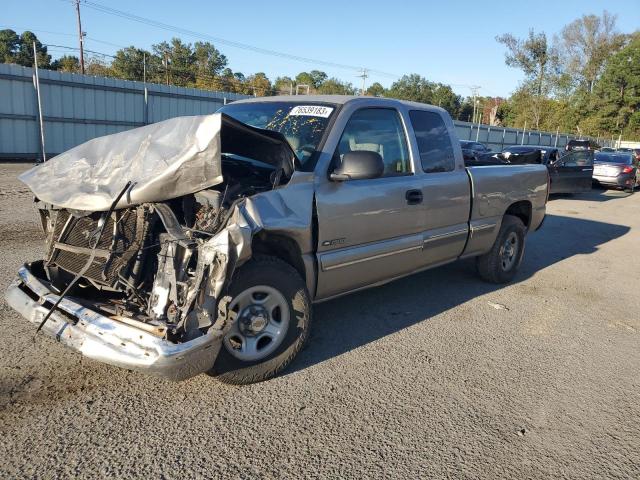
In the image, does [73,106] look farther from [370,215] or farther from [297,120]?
[370,215]

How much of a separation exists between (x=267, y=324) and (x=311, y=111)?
1.83 m

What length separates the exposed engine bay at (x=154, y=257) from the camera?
9.91ft

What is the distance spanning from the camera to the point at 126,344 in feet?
9.46

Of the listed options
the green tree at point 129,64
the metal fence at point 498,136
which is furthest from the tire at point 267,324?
the green tree at point 129,64

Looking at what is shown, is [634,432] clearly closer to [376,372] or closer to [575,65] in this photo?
[376,372]

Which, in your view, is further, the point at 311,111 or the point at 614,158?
the point at 614,158

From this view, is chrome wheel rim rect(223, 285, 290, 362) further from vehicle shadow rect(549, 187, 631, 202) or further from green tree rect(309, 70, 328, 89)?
green tree rect(309, 70, 328, 89)

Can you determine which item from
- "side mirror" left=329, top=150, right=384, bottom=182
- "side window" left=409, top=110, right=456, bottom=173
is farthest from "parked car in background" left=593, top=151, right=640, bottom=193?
"side mirror" left=329, top=150, right=384, bottom=182

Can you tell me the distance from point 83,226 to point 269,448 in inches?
77.3

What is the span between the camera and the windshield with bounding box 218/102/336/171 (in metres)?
3.98

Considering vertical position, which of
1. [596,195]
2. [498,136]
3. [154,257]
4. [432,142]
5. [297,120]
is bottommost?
[596,195]

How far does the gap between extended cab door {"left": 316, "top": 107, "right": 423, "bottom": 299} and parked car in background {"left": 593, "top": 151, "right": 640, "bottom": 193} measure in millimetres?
17575

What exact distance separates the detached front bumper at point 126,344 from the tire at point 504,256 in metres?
4.01

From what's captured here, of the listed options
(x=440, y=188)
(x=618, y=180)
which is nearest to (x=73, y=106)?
(x=440, y=188)
